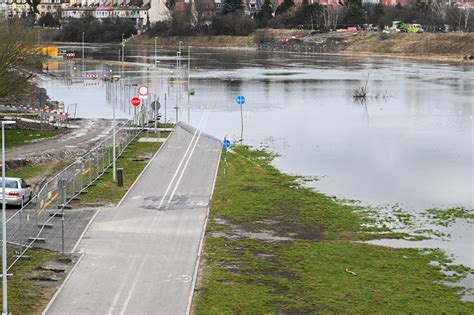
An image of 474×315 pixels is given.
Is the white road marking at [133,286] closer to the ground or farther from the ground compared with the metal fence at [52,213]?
closer to the ground

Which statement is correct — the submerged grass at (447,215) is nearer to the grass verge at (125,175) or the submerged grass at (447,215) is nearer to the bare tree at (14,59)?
the grass verge at (125,175)

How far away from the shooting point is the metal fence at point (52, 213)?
94.4 ft

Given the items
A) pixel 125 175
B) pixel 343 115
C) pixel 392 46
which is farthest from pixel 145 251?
pixel 392 46

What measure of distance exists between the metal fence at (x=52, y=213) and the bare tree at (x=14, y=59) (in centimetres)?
1513

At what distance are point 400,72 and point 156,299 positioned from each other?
105m

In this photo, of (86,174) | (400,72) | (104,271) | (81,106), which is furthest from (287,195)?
(400,72)

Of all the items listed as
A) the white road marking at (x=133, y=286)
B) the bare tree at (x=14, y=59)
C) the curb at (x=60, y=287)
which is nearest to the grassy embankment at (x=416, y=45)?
the bare tree at (x=14, y=59)

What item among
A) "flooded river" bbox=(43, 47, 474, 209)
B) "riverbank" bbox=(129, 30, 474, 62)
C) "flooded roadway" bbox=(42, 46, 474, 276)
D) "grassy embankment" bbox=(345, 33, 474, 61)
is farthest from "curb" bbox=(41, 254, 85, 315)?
"grassy embankment" bbox=(345, 33, 474, 61)

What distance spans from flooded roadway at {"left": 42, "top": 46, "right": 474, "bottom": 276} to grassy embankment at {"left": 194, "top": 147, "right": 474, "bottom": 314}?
2925 millimetres

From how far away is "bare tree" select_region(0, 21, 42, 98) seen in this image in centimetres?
5575

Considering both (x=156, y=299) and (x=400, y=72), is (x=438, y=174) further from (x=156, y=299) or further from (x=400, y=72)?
(x=400, y=72)

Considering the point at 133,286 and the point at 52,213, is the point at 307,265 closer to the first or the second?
the point at 133,286

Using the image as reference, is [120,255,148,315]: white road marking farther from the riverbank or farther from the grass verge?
the riverbank

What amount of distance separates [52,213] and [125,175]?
9.73 meters
